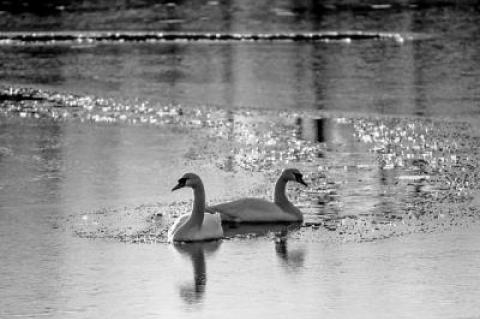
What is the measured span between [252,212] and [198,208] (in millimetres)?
852

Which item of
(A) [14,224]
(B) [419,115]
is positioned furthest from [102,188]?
(B) [419,115]

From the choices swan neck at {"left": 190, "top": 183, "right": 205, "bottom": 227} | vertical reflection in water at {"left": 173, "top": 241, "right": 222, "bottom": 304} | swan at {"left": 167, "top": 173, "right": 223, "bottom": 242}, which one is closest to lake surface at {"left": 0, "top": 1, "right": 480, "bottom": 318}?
vertical reflection in water at {"left": 173, "top": 241, "right": 222, "bottom": 304}

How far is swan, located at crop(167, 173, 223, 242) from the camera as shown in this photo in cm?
1250

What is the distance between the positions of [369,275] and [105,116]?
1036 cm

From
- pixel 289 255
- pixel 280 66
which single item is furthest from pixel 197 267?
pixel 280 66

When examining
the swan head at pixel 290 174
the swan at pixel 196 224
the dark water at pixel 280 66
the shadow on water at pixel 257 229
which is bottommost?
the shadow on water at pixel 257 229

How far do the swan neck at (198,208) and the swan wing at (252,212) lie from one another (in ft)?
2.22

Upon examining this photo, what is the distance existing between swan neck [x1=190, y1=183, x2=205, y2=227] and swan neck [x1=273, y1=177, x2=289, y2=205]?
47.3 inches

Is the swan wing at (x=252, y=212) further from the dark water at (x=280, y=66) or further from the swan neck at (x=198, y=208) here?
the dark water at (x=280, y=66)

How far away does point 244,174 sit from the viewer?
620 inches

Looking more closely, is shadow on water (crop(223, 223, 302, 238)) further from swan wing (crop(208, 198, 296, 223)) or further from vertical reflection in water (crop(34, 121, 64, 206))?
vertical reflection in water (crop(34, 121, 64, 206))

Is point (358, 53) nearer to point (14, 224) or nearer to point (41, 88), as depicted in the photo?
point (41, 88)

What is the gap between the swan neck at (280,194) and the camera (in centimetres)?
1362

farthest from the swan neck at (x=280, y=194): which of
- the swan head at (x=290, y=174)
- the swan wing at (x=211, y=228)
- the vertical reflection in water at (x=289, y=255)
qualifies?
the vertical reflection in water at (x=289, y=255)
